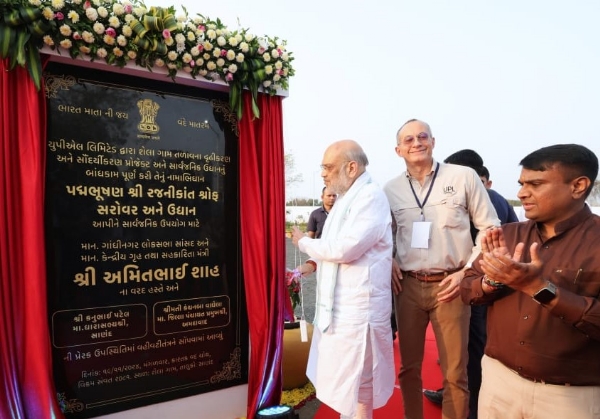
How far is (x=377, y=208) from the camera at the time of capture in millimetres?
2336

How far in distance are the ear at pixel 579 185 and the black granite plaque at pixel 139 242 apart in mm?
2098

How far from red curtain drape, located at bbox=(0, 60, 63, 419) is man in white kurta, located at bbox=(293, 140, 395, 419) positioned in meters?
1.54

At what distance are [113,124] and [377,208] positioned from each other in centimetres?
174

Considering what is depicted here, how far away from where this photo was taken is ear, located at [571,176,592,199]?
1497 mm

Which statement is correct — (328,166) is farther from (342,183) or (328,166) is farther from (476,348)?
(476,348)

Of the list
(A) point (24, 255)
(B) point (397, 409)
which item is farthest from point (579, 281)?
(A) point (24, 255)

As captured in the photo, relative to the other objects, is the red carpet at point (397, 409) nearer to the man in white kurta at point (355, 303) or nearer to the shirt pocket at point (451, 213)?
the man in white kurta at point (355, 303)

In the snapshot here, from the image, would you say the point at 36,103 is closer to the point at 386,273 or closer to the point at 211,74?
the point at 211,74

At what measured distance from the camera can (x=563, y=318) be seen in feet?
4.39

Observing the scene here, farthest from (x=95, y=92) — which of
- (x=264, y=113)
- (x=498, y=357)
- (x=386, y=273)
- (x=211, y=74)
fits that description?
(x=498, y=357)

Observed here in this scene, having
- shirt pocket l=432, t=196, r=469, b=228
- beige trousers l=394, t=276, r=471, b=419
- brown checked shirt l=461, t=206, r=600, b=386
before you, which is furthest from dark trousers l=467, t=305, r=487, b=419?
brown checked shirt l=461, t=206, r=600, b=386

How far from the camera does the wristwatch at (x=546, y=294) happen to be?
1.32 m

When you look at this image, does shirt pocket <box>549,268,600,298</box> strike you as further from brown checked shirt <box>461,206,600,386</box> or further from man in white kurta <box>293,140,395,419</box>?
man in white kurta <box>293,140,395,419</box>

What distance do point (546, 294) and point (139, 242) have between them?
2.27 metres
